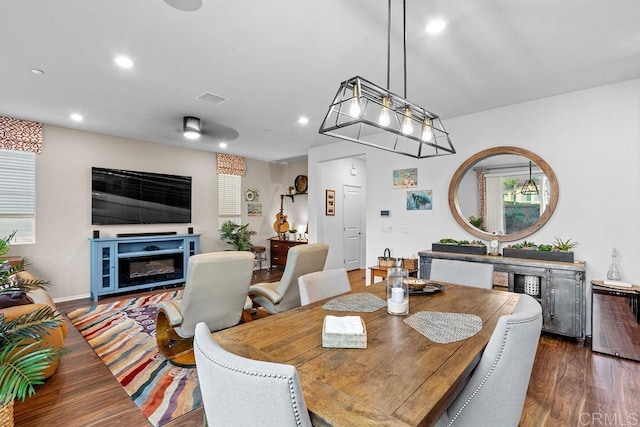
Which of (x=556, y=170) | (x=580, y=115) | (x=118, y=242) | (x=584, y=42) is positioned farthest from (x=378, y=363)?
(x=118, y=242)

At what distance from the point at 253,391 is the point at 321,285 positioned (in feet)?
4.62

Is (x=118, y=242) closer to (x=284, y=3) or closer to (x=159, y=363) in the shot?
(x=159, y=363)

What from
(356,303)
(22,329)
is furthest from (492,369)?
(22,329)

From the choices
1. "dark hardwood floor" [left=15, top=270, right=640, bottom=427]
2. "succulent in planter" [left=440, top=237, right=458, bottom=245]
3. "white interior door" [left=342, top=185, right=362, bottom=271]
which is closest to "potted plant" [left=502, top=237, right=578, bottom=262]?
"succulent in planter" [left=440, top=237, right=458, bottom=245]

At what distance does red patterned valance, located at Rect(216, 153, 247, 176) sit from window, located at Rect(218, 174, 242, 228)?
103 millimetres

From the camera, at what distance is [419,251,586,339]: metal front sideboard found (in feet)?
9.44

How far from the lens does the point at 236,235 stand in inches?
248

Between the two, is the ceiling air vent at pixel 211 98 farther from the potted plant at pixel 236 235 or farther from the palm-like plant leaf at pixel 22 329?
the potted plant at pixel 236 235

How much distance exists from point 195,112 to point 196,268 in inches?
94.2

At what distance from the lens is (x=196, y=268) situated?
231cm

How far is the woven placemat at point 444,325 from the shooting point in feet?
4.42

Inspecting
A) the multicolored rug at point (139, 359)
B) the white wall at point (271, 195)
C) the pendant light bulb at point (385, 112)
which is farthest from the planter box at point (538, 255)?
the white wall at point (271, 195)

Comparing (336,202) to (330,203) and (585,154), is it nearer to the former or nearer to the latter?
(330,203)

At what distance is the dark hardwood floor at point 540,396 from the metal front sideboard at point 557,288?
25 centimetres
